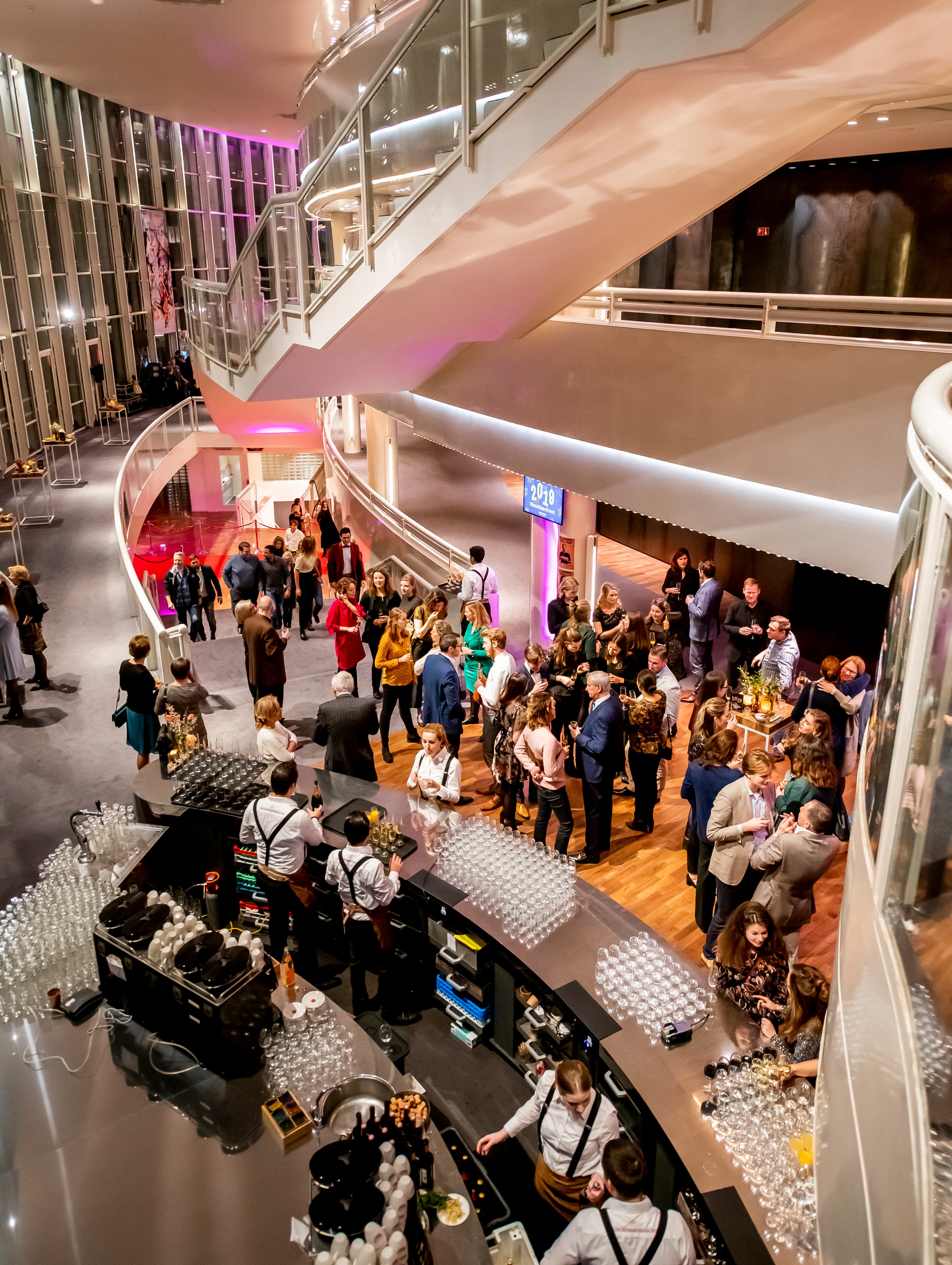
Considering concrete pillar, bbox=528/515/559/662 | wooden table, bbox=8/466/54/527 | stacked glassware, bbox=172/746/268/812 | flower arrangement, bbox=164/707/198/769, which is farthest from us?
wooden table, bbox=8/466/54/527

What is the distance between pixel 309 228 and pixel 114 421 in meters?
15.8

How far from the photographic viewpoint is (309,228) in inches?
318

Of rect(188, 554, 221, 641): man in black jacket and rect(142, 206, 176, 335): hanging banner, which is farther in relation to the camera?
rect(142, 206, 176, 335): hanging banner

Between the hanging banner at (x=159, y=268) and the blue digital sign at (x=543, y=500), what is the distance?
18.6 metres

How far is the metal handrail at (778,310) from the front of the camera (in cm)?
607

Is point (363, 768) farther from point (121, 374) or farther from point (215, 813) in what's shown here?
point (121, 374)

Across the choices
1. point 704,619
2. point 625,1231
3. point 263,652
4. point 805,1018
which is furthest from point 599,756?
point 263,652

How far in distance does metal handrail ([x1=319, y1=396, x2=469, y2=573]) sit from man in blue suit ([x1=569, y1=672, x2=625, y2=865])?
14.0ft

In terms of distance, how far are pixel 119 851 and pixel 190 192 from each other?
1037 inches

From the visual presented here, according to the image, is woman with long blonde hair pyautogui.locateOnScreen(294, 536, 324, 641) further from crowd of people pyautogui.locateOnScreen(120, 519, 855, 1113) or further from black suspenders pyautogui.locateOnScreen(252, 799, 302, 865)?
black suspenders pyautogui.locateOnScreen(252, 799, 302, 865)

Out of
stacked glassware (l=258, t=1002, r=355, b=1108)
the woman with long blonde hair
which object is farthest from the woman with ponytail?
the woman with long blonde hair

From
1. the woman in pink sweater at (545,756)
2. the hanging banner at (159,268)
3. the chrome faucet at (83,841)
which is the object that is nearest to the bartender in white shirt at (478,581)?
the woman in pink sweater at (545,756)

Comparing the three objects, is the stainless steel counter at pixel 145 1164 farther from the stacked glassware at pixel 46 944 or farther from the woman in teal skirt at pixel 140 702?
the woman in teal skirt at pixel 140 702

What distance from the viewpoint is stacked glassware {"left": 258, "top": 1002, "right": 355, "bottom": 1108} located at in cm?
413
